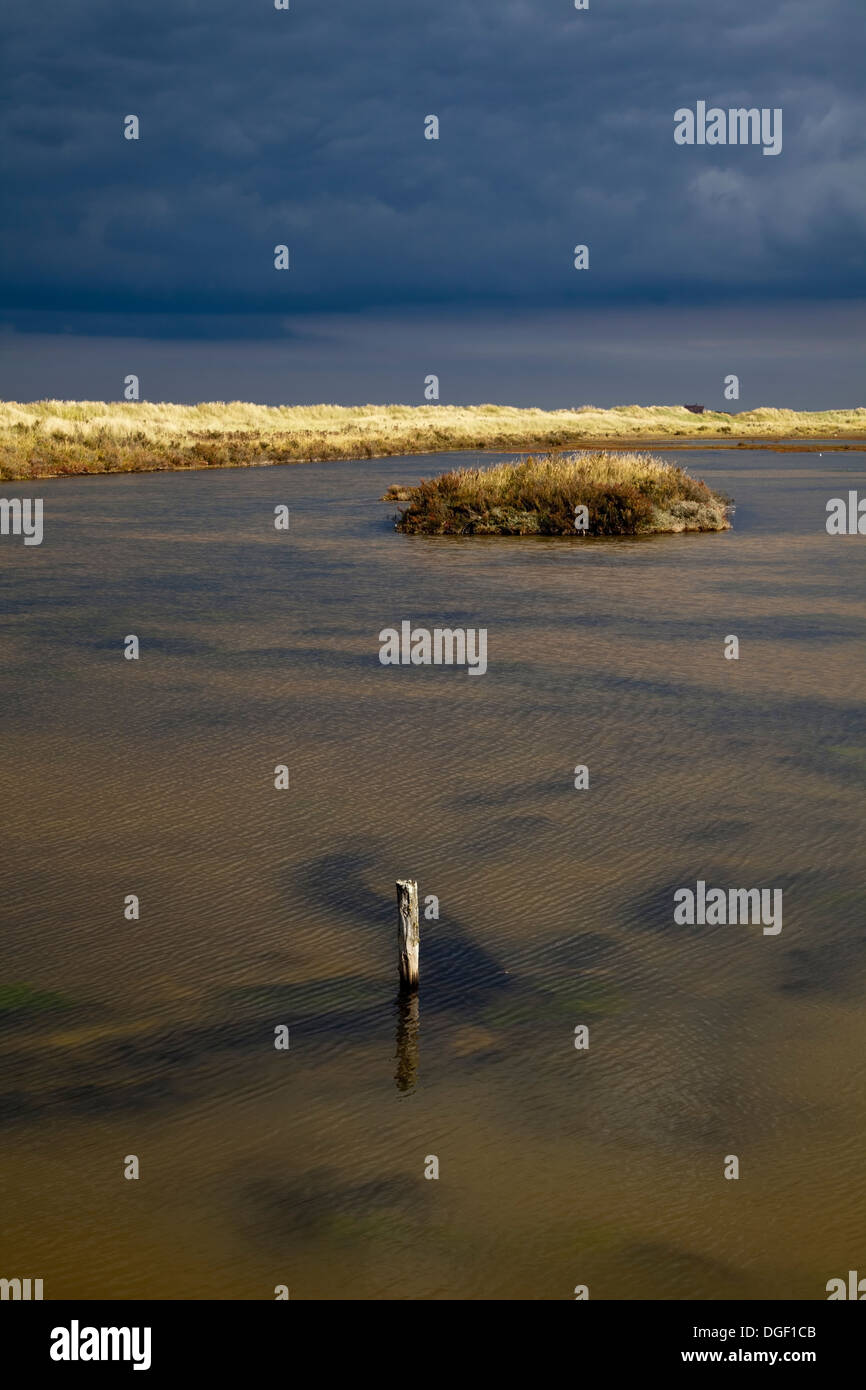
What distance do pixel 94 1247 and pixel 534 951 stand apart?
3.83 m

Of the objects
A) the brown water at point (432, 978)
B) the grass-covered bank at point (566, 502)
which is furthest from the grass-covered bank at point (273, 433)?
the brown water at point (432, 978)

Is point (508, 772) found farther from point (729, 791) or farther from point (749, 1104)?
point (749, 1104)

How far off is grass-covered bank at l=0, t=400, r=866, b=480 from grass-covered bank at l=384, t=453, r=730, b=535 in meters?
28.5

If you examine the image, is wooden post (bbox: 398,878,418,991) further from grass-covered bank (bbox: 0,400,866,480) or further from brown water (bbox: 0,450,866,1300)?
grass-covered bank (bbox: 0,400,866,480)

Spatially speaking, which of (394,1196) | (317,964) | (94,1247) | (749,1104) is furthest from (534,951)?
(94,1247)

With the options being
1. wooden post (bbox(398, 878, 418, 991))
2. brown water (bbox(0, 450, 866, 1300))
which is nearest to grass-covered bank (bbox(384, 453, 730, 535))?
brown water (bbox(0, 450, 866, 1300))

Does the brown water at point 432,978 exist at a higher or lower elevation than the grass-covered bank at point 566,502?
lower

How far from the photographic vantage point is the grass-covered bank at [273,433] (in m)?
65.6

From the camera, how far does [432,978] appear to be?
334 inches

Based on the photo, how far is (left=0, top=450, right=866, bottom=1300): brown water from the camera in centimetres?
611

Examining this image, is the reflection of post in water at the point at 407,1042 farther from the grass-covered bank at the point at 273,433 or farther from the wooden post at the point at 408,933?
the grass-covered bank at the point at 273,433

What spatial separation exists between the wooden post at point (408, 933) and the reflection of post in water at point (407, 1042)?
0.38ft

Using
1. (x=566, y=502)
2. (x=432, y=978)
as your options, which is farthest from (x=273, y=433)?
(x=432, y=978)

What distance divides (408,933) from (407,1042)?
664 millimetres
